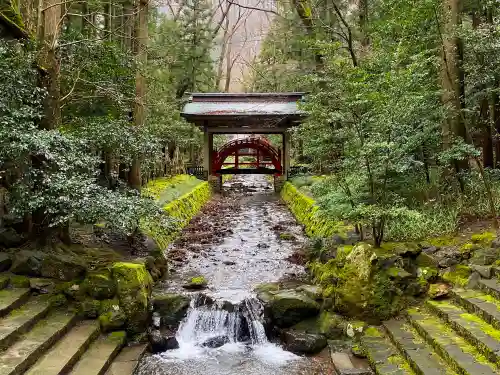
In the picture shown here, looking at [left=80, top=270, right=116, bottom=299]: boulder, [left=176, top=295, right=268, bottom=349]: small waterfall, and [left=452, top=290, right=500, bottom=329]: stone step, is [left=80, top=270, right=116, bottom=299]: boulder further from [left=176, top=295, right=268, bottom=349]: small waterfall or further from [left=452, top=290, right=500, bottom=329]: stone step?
[left=452, top=290, right=500, bottom=329]: stone step

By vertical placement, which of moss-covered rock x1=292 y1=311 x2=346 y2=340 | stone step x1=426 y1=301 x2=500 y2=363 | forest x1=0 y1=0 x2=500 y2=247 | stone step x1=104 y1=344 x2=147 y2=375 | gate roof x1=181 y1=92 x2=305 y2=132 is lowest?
stone step x1=104 y1=344 x2=147 y2=375

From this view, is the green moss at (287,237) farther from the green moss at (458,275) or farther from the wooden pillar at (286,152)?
the wooden pillar at (286,152)

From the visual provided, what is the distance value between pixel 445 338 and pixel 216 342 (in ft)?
11.6

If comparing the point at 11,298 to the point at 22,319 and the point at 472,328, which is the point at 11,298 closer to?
the point at 22,319

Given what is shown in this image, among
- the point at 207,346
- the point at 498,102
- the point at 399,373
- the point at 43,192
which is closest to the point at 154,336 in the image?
the point at 207,346

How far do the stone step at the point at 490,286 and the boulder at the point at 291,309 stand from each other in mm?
2532

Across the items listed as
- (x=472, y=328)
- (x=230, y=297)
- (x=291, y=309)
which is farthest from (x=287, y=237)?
(x=472, y=328)

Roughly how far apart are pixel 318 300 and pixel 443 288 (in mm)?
2026

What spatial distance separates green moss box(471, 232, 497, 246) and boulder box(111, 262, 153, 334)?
581cm

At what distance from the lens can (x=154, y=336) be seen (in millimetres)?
6910

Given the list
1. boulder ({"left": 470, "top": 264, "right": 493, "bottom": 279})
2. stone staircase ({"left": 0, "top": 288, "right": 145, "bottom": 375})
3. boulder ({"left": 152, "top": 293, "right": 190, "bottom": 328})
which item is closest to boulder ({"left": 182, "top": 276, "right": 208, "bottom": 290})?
boulder ({"left": 152, "top": 293, "right": 190, "bottom": 328})

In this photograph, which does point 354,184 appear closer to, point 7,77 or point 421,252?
point 421,252

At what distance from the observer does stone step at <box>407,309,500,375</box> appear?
4.86m

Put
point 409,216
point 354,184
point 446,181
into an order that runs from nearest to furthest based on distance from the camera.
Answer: point 409,216 < point 354,184 < point 446,181
